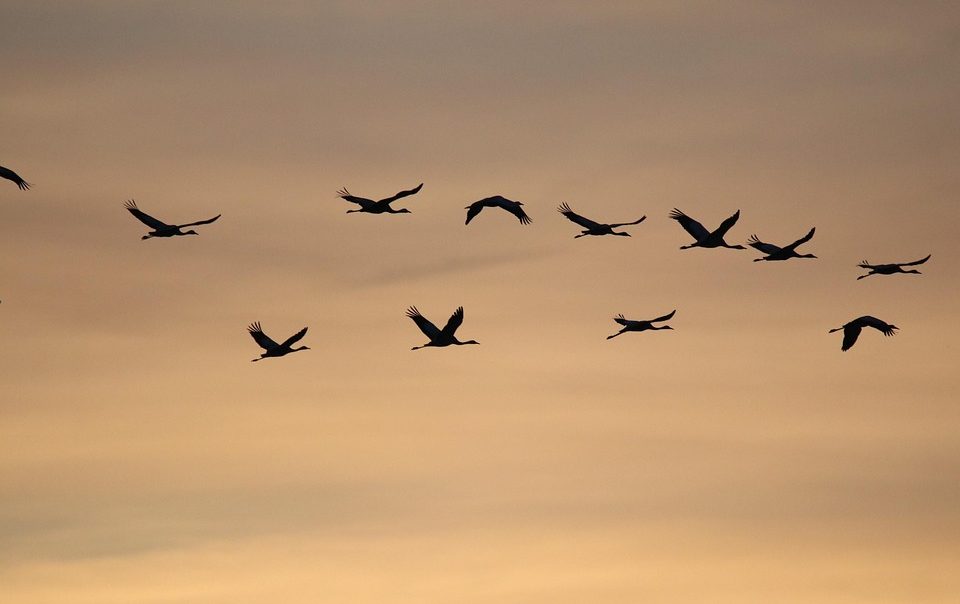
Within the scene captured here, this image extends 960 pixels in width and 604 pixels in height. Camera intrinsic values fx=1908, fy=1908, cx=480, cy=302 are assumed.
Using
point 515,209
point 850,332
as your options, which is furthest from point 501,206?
point 850,332

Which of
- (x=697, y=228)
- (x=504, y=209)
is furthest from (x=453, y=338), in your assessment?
(x=697, y=228)

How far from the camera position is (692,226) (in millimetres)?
96250

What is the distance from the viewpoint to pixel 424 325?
92.9 metres

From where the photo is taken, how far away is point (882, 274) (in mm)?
96562

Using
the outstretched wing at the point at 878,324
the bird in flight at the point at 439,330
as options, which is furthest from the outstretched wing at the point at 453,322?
the outstretched wing at the point at 878,324

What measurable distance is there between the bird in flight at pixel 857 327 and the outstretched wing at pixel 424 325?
19.3 metres

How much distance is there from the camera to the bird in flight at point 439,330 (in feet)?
301

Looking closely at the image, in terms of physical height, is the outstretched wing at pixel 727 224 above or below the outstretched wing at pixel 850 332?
above

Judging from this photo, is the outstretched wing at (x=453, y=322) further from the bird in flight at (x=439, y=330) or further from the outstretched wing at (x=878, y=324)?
the outstretched wing at (x=878, y=324)

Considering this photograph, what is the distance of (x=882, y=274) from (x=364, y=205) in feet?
86.8

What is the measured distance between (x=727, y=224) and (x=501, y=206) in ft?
35.9

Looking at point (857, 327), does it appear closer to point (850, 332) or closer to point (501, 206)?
point (850, 332)

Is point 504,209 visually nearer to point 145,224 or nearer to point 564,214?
point 564,214

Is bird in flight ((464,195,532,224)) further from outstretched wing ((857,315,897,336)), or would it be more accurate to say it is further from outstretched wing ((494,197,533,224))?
outstretched wing ((857,315,897,336))
